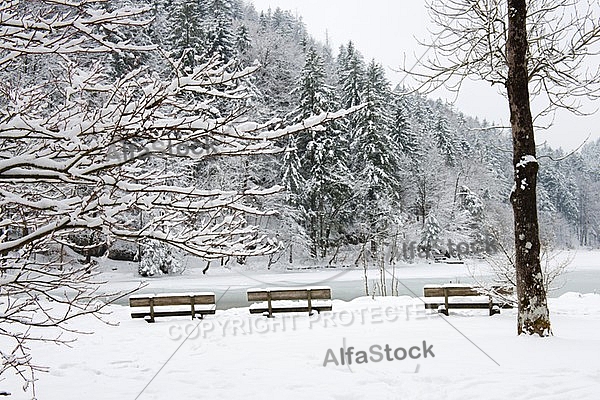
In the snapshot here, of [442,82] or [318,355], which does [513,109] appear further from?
[318,355]

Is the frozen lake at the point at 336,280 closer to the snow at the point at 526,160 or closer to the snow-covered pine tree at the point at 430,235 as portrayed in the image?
the snow-covered pine tree at the point at 430,235

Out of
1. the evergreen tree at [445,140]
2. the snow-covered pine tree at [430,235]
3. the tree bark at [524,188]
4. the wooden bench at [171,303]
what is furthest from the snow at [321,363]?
the evergreen tree at [445,140]

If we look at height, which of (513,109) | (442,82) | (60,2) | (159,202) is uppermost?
(442,82)

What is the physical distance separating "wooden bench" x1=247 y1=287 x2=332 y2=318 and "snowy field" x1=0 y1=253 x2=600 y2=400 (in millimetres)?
1484

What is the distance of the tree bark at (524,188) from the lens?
7.37m

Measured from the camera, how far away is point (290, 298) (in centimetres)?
1281

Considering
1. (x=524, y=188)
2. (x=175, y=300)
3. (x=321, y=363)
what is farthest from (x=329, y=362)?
(x=175, y=300)

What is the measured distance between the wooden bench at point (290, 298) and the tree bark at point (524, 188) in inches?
229

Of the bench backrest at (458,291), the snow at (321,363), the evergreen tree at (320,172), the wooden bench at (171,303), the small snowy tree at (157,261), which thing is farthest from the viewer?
the evergreen tree at (320,172)

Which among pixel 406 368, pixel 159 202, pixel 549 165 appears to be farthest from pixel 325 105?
pixel 549 165

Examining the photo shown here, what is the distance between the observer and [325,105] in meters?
32.3

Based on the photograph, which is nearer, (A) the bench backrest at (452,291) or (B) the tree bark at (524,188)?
(B) the tree bark at (524,188)

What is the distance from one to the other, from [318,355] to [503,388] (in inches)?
111

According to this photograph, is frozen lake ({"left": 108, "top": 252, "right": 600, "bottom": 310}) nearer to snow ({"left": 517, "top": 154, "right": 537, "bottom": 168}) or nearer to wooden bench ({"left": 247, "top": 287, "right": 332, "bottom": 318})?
wooden bench ({"left": 247, "top": 287, "right": 332, "bottom": 318})
